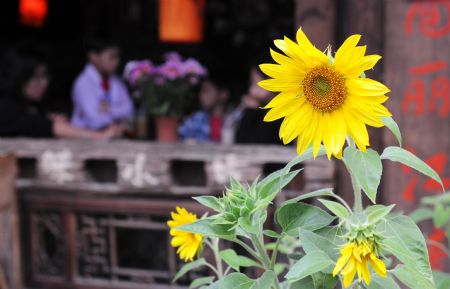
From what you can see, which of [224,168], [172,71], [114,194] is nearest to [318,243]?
[224,168]

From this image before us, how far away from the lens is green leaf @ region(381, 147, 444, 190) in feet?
3.93

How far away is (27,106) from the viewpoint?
493 centimetres

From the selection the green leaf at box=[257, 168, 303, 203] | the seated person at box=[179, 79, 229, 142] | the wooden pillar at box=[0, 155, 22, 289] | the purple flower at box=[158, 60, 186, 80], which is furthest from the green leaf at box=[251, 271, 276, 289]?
the seated person at box=[179, 79, 229, 142]

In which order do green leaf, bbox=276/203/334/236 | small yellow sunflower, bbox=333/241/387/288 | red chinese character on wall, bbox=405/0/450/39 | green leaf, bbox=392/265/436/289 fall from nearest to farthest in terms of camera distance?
small yellow sunflower, bbox=333/241/387/288 < green leaf, bbox=392/265/436/289 < green leaf, bbox=276/203/334/236 < red chinese character on wall, bbox=405/0/450/39

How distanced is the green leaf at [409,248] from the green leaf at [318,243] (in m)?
0.09

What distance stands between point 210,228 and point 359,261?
0.89ft

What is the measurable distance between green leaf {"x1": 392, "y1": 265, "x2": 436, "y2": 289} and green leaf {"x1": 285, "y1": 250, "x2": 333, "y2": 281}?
0.13 m

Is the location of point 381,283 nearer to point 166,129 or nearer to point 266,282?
point 266,282

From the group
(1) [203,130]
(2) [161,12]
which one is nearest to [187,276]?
(1) [203,130]

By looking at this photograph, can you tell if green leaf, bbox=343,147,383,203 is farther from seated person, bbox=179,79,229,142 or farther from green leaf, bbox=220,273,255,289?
seated person, bbox=179,79,229,142

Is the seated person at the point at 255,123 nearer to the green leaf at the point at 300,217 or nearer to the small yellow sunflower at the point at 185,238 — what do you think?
the small yellow sunflower at the point at 185,238

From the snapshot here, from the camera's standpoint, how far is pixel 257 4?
7.32 metres

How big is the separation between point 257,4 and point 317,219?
20.5ft

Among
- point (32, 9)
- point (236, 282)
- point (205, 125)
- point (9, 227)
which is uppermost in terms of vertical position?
point (32, 9)
